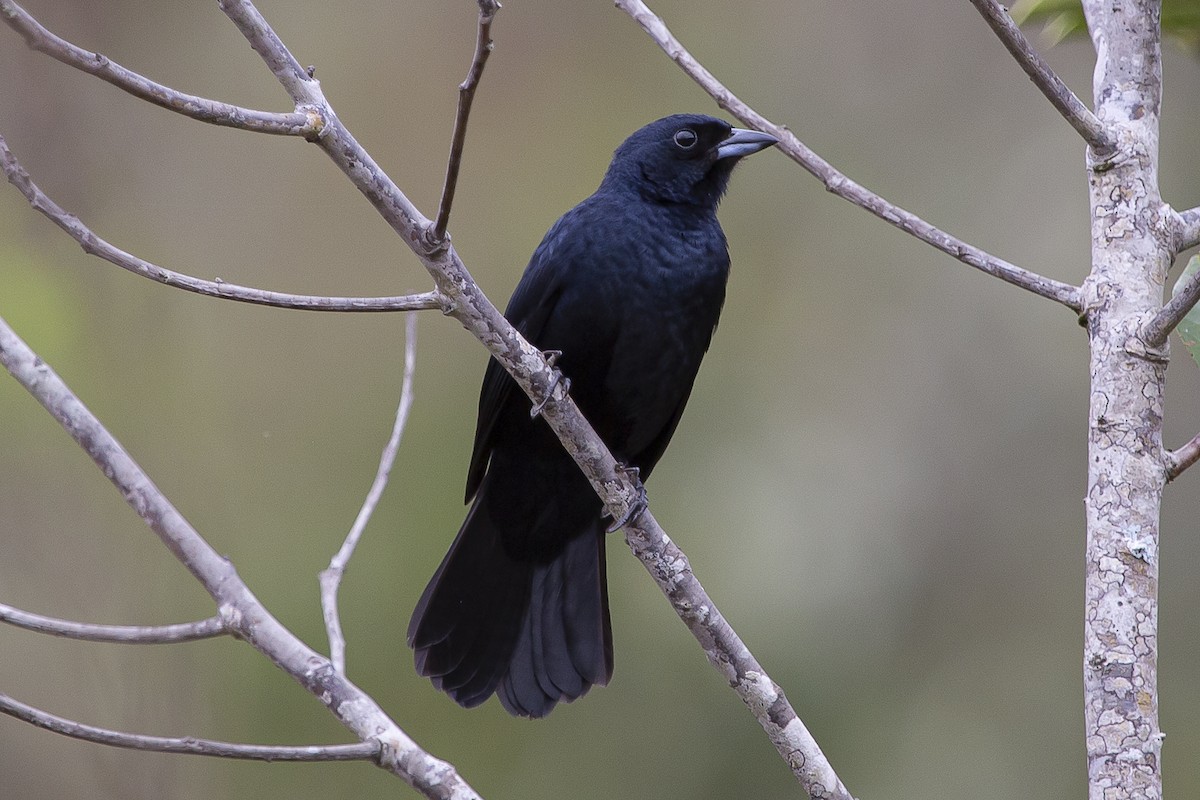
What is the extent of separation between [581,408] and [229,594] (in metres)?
1.48

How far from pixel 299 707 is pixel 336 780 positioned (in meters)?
0.38

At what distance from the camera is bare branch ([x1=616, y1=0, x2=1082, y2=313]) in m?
2.29

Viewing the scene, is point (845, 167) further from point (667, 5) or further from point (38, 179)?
point (38, 179)

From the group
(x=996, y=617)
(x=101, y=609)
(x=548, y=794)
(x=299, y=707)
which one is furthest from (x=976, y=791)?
(x=101, y=609)

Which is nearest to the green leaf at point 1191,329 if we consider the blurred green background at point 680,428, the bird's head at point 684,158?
the bird's head at point 684,158

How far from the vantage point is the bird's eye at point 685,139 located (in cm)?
368

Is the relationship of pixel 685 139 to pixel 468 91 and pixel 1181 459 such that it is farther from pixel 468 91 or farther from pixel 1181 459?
pixel 468 91

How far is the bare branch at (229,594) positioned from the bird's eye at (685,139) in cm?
207

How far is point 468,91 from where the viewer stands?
174 centimetres

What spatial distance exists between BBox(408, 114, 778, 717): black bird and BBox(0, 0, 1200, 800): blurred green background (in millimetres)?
1661

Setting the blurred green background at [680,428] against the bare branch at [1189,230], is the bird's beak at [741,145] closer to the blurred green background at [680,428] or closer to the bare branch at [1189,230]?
the bare branch at [1189,230]

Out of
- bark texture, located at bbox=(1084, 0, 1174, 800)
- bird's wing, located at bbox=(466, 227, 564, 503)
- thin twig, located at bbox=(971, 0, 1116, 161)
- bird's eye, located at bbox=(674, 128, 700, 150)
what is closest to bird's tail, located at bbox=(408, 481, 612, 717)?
bird's wing, located at bbox=(466, 227, 564, 503)

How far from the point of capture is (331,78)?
6.46 metres

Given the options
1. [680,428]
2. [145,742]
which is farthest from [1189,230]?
[680,428]
